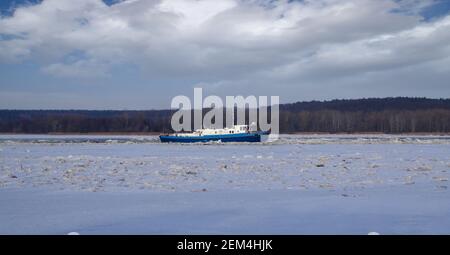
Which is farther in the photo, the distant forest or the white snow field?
the distant forest

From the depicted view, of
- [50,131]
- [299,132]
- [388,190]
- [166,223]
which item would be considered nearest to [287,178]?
[388,190]

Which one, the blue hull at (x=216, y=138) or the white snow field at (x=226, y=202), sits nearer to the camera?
the white snow field at (x=226, y=202)

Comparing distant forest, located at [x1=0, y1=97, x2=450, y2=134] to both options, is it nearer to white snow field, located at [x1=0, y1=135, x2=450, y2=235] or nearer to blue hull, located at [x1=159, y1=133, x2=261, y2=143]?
blue hull, located at [x1=159, y1=133, x2=261, y2=143]

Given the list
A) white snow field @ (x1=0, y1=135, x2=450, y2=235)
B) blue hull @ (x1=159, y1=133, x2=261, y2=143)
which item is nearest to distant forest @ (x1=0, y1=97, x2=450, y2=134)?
blue hull @ (x1=159, y1=133, x2=261, y2=143)

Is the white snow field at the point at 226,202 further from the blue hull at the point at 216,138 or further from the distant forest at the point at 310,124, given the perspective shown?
the distant forest at the point at 310,124

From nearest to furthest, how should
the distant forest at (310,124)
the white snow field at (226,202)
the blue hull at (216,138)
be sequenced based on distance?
the white snow field at (226,202) < the blue hull at (216,138) < the distant forest at (310,124)

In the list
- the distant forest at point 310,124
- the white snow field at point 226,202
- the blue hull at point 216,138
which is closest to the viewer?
the white snow field at point 226,202

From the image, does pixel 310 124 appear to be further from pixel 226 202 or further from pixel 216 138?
pixel 226 202

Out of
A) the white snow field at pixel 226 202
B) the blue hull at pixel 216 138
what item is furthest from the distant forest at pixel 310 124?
the white snow field at pixel 226 202

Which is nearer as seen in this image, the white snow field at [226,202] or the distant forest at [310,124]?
the white snow field at [226,202]
